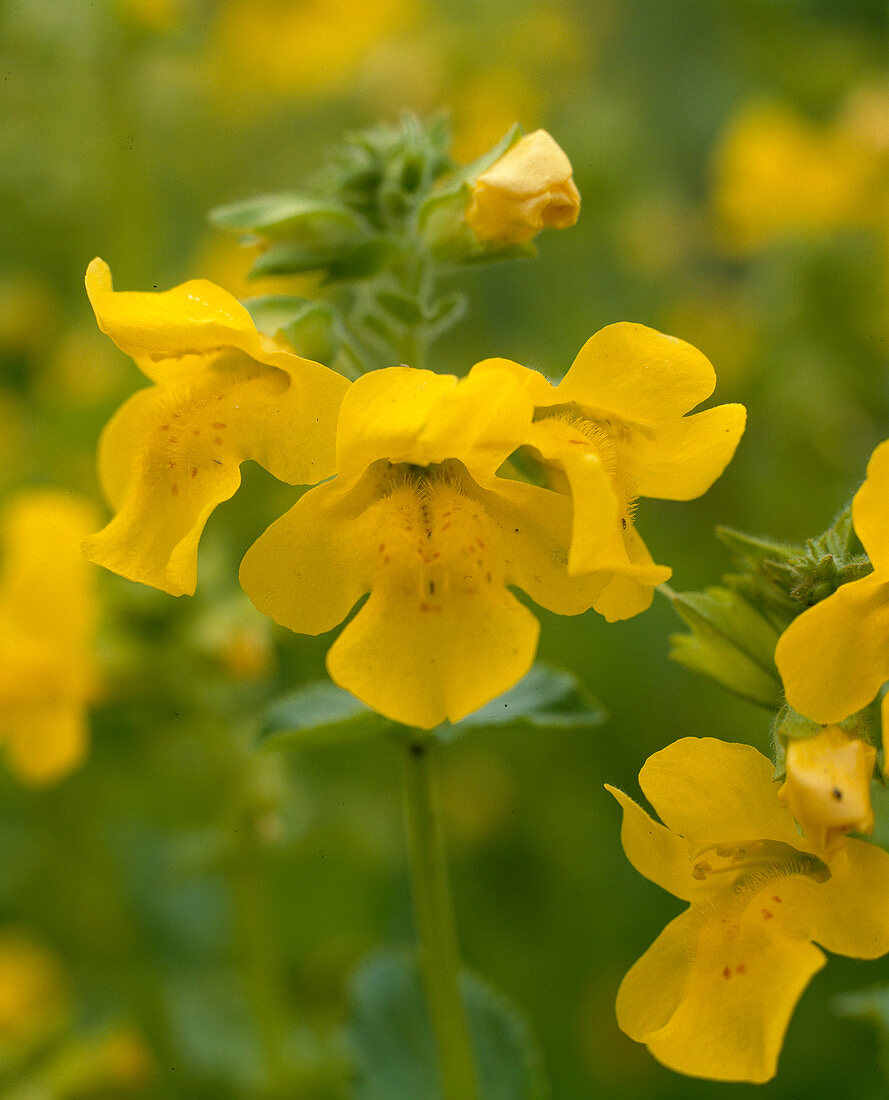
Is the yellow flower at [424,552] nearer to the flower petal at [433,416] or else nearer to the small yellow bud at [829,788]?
the flower petal at [433,416]

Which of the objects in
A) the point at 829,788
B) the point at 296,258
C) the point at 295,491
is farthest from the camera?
the point at 295,491

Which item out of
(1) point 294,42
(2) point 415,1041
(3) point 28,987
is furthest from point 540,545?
(1) point 294,42

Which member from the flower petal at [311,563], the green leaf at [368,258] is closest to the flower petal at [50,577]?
the green leaf at [368,258]

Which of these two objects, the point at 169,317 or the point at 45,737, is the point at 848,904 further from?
the point at 45,737

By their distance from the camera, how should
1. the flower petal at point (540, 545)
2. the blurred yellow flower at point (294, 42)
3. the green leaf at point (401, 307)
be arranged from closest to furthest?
1. the flower petal at point (540, 545)
2. the green leaf at point (401, 307)
3. the blurred yellow flower at point (294, 42)

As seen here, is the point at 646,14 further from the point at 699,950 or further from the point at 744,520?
the point at 699,950

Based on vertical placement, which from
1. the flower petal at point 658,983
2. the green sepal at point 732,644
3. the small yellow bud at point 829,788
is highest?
the small yellow bud at point 829,788
